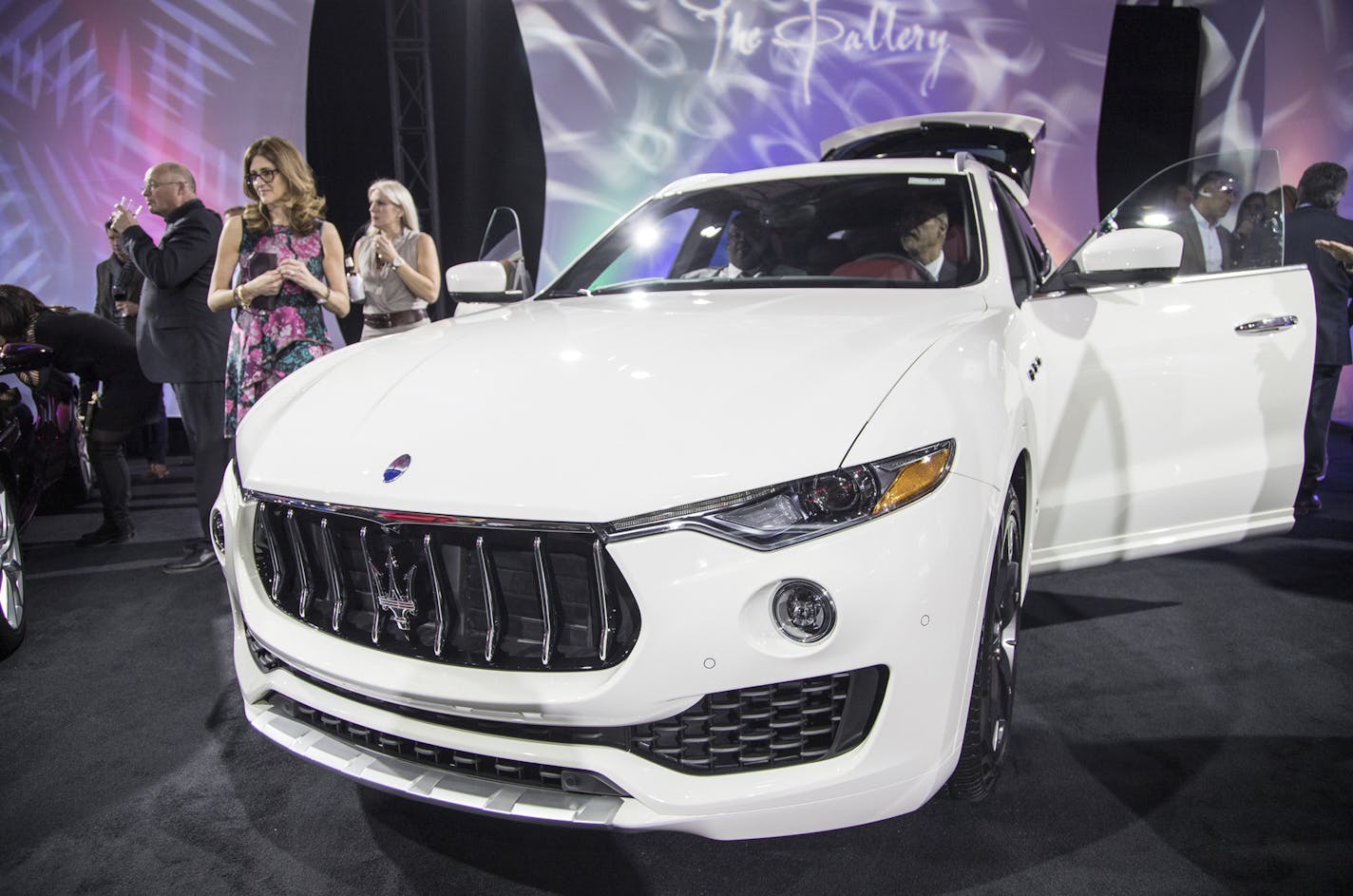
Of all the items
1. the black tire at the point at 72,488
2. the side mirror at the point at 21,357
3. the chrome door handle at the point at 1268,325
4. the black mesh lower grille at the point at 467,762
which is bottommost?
the black tire at the point at 72,488

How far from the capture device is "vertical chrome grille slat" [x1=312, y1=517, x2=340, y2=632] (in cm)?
148

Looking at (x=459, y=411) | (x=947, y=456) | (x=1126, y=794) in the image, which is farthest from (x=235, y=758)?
(x=1126, y=794)

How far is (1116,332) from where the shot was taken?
219cm

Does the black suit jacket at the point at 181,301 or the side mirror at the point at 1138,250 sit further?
the black suit jacket at the point at 181,301

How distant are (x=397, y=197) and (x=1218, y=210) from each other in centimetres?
321

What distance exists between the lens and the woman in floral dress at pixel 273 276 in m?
3.14

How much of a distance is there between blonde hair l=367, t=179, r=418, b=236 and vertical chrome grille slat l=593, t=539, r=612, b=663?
3.17 metres

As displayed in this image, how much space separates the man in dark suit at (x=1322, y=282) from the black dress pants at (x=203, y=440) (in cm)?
486

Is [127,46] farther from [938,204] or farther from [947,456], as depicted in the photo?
[947,456]

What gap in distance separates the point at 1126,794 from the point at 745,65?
6.25 m

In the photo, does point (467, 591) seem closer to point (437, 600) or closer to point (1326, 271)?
point (437, 600)

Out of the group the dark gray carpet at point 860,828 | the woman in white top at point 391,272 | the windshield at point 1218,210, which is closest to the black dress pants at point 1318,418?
the dark gray carpet at point 860,828

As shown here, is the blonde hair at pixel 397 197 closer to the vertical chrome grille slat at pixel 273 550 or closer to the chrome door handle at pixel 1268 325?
the vertical chrome grille slat at pixel 273 550

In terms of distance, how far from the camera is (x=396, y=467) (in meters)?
1.40
